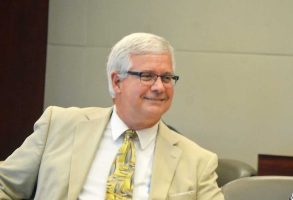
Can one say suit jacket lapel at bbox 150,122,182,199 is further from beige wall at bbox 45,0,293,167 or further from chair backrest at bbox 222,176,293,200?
beige wall at bbox 45,0,293,167

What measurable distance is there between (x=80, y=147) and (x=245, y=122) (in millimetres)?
1797

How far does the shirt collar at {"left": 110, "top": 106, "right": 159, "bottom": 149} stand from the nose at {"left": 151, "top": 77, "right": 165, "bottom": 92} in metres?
0.22

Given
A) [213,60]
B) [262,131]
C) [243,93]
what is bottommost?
[262,131]

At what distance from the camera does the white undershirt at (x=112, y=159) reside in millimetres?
1858

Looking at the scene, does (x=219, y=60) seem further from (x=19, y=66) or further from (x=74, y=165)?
(x=74, y=165)

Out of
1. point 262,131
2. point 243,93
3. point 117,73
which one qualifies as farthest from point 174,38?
point 117,73

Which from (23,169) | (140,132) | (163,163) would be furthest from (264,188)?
(23,169)

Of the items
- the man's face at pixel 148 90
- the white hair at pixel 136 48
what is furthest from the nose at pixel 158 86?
the white hair at pixel 136 48

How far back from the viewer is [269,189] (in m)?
1.95

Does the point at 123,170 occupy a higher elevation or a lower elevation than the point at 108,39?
lower

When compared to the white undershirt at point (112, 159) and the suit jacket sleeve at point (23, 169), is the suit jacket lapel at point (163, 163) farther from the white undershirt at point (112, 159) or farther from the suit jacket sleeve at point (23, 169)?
the suit jacket sleeve at point (23, 169)

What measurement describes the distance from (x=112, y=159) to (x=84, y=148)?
12 centimetres

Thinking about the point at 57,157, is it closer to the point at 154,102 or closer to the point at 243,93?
the point at 154,102

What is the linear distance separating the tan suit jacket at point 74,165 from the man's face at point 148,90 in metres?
0.16
